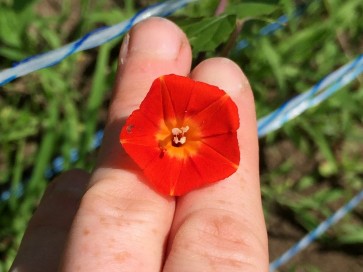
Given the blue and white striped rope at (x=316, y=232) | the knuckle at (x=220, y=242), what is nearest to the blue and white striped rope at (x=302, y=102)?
the blue and white striped rope at (x=316, y=232)

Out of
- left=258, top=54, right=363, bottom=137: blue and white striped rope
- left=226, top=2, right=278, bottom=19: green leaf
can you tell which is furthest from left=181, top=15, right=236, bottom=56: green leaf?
left=258, top=54, right=363, bottom=137: blue and white striped rope

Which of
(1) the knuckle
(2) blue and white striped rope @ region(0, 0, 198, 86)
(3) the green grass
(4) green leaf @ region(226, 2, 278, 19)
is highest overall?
(4) green leaf @ region(226, 2, 278, 19)

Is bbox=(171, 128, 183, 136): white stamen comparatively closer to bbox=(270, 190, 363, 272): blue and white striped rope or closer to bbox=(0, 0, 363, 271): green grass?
bbox=(0, 0, 363, 271): green grass

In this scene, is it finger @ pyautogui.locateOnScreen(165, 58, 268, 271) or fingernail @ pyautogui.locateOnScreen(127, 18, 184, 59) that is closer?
finger @ pyautogui.locateOnScreen(165, 58, 268, 271)

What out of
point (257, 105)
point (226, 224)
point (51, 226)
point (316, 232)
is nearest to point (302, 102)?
point (257, 105)

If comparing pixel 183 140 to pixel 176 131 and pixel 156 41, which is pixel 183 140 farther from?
pixel 156 41

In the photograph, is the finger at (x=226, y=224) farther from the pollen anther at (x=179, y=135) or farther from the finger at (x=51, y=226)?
the finger at (x=51, y=226)
